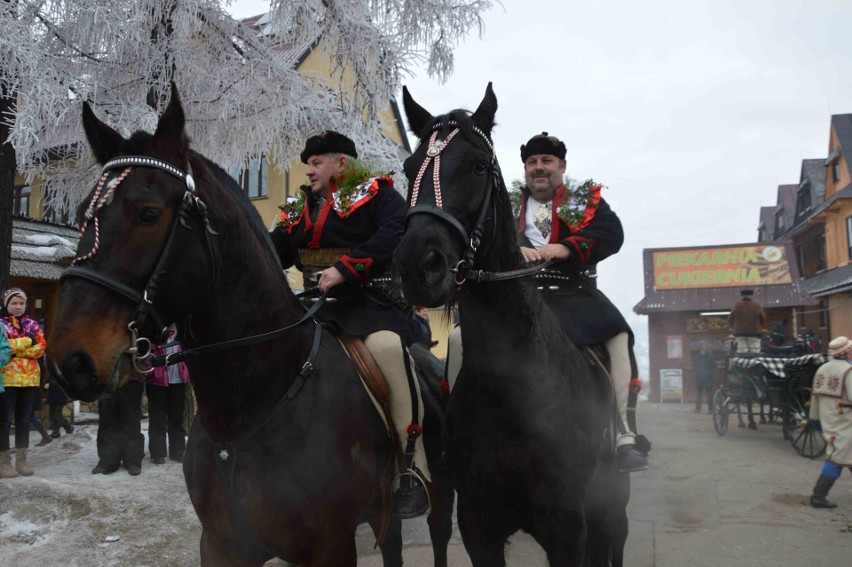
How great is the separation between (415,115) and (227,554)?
7.28 feet

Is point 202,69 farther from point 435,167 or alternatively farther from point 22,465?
point 435,167

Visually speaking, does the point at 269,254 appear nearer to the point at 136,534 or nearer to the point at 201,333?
the point at 201,333

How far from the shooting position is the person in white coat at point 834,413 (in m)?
8.34

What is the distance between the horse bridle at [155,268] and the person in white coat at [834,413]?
8586mm

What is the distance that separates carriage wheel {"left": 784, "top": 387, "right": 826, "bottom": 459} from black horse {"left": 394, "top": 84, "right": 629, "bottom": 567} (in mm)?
10721

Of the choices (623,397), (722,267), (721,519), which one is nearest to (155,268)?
(623,397)

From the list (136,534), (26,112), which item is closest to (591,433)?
(136,534)

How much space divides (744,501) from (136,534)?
7.12 m

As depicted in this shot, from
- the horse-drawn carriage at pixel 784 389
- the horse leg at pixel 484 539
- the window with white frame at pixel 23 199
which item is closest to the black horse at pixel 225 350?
the horse leg at pixel 484 539

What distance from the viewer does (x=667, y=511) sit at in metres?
7.97

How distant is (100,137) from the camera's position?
262 cm

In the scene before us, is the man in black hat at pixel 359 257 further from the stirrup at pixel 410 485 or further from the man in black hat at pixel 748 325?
the man in black hat at pixel 748 325

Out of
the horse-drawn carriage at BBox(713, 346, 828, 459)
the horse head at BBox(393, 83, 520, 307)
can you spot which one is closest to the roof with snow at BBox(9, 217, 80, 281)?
the horse head at BBox(393, 83, 520, 307)

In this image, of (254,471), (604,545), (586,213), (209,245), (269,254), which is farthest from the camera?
(604,545)
